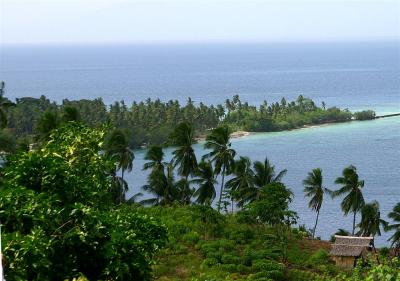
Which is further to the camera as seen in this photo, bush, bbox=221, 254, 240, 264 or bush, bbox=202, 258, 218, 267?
bush, bbox=221, 254, 240, 264

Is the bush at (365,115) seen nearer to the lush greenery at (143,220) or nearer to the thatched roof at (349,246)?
the lush greenery at (143,220)

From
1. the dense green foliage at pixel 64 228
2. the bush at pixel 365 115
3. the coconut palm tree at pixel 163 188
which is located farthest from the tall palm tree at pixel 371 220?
the bush at pixel 365 115

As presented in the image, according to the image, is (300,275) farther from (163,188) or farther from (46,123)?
(163,188)

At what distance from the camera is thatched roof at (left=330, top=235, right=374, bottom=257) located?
26547mm

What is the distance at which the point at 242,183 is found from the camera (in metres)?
37.2

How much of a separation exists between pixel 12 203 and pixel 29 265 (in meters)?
0.96

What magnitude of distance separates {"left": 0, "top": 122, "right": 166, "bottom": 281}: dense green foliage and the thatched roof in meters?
17.7

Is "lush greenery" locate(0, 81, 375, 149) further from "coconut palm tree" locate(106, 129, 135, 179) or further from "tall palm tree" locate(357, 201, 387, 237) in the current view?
"tall palm tree" locate(357, 201, 387, 237)

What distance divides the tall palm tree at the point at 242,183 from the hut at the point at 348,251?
333 inches

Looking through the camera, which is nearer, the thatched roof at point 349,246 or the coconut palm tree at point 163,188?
the thatched roof at point 349,246

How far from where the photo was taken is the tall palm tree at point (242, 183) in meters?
35.5

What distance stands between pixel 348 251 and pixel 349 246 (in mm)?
362

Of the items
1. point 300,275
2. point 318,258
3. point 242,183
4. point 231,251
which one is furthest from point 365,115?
point 300,275

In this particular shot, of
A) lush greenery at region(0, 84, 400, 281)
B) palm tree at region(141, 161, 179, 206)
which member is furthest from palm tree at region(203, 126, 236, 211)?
palm tree at region(141, 161, 179, 206)
